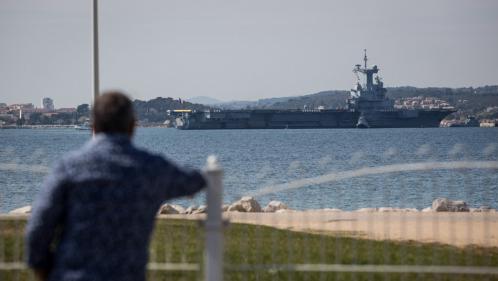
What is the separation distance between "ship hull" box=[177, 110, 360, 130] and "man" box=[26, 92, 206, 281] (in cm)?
10558

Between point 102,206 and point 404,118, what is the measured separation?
113 meters

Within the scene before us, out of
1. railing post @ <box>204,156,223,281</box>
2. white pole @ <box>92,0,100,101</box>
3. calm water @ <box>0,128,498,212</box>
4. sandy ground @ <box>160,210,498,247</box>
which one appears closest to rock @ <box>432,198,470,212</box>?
calm water @ <box>0,128,498,212</box>

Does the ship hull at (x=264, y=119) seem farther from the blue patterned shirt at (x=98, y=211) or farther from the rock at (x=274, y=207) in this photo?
the blue patterned shirt at (x=98, y=211)

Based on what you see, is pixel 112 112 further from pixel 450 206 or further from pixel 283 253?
pixel 450 206

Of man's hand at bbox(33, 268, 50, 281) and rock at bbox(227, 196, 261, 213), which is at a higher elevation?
man's hand at bbox(33, 268, 50, 281)

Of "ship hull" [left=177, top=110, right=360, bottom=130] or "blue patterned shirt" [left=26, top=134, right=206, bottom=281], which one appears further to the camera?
"ship hull" [left=177, top=110, right=360, bottom=130]

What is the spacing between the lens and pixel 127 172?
3.24m

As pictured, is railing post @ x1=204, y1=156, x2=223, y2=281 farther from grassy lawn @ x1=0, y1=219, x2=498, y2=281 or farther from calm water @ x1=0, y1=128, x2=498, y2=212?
grassy lawn @ x1=0, y1=219, x2=498, y2=281

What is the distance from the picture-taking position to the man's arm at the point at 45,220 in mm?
3203

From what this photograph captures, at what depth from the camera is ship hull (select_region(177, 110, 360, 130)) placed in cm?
11100

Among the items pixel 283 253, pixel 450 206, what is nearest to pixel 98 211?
pixel 283 253

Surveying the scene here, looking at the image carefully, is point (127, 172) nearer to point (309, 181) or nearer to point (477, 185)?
point (309, 181)

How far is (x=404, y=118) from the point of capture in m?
115

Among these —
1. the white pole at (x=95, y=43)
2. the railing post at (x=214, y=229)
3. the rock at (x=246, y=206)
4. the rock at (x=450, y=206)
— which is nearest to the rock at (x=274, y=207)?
the rock at (x=246, y=206)
